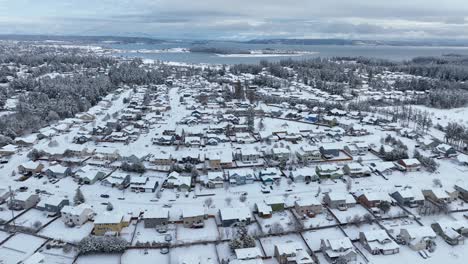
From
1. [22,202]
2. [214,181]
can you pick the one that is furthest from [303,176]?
[22,202]

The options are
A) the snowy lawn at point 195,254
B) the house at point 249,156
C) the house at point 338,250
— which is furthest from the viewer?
the house at point 249,156

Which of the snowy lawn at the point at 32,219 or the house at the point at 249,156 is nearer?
the snowy lawn at the point at 32,219

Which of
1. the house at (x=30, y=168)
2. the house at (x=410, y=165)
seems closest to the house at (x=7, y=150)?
the house at (x=30, y=168)

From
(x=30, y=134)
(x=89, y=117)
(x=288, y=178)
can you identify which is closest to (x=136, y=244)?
(x=288, y=178)

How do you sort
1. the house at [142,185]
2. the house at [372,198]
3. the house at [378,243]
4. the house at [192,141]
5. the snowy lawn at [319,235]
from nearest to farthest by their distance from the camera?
the house at [378,243] < the snowy lawn at [319,235] < the house at [372,198] < the house at [142,185] < the house at [192,141]

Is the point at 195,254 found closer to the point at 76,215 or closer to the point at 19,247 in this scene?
the point at 76,215

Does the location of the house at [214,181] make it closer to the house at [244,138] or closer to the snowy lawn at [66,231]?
the snowy lawn at [66,231]
